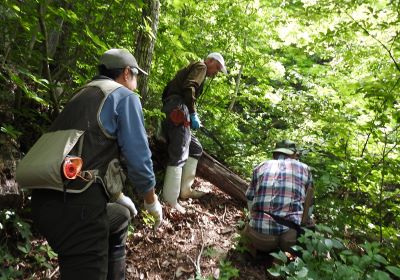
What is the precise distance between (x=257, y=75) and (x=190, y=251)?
6.08 m

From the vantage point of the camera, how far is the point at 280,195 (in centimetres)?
425

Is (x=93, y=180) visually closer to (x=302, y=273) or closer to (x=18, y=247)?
(x=18, y=247)

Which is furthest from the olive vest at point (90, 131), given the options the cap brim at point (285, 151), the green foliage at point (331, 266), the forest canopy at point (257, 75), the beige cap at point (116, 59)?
the cap brim at point (285, 151)

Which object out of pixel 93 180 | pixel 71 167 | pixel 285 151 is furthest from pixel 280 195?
pixel 71 167

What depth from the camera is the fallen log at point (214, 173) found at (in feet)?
19.5

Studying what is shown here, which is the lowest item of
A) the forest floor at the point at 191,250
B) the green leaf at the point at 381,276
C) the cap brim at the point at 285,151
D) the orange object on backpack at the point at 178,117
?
the forest floor at the point at 191,250

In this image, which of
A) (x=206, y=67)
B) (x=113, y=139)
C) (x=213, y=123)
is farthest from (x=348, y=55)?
(x=113, y=139)

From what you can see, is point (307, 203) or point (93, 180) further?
point (307, 203)

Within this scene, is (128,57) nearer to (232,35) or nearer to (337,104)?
(337,104)

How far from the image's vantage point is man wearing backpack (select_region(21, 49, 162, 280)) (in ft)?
8.08

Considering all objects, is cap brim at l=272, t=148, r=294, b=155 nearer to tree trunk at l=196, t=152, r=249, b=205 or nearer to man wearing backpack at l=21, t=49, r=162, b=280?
tree trunk at l=196, t=152, r=249, b=205

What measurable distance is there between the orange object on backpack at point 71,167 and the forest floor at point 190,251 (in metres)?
1.72

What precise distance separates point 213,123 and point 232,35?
2.21 meters

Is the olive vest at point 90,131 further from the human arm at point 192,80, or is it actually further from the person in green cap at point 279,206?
the human arm at point 192,80
